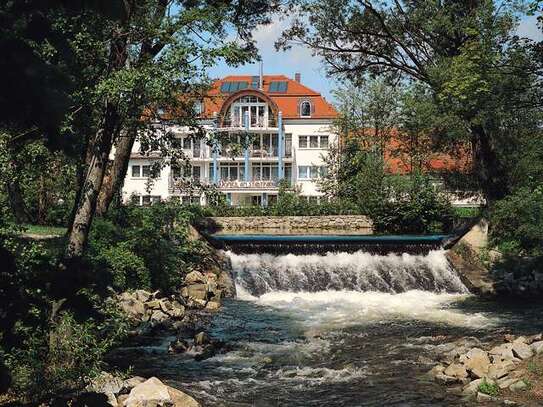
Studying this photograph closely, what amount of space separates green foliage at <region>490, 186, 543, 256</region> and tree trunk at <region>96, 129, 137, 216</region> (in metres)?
11.7

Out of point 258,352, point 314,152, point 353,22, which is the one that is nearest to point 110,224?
point 258,352

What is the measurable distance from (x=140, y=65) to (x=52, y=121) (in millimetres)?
8491

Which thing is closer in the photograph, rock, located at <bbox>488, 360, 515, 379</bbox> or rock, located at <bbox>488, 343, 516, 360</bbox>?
rock, located at <bbox>488, 360, 515, 379</bbox>

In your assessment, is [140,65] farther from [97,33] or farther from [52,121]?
[52,121]

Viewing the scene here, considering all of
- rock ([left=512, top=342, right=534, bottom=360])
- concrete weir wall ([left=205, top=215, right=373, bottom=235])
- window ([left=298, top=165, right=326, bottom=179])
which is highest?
window ([left=298, top=165, right=326, bottom=179])

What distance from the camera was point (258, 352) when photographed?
11.5 meters

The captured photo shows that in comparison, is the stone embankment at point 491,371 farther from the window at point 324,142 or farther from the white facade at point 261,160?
the window at point 324,142

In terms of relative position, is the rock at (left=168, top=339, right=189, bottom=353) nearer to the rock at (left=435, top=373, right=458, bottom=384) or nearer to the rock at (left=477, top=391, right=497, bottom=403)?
the rock at (left=435, top=373, right=458, bottom=384)

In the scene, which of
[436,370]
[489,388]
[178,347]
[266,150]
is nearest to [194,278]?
[178,347]

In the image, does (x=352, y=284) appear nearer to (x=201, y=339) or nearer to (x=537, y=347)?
(x=201, y=339)

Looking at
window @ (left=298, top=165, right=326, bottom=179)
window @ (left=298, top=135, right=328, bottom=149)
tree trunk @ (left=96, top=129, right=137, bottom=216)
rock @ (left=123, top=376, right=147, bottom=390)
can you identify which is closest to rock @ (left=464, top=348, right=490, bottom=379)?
rock @ (left=123, top=376, right=147, bottom=390)

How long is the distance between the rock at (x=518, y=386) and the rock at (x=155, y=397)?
445cm

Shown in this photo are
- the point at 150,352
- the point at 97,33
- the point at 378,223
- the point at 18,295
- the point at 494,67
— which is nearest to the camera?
the point at 18,295

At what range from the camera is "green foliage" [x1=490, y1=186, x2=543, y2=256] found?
18297 mm
